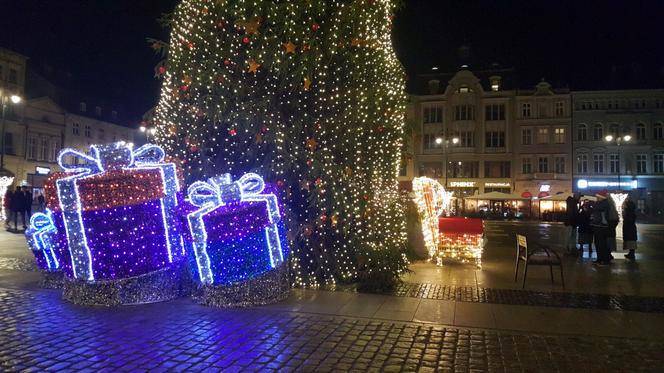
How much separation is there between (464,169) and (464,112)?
239 inches

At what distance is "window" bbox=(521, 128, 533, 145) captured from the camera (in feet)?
176

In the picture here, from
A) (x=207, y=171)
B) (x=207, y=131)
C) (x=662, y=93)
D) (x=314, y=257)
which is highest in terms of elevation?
(x=662, y=93)

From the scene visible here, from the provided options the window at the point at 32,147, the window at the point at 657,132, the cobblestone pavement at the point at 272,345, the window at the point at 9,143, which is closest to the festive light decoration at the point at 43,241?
the cobblestone pavement at the point at 272,345

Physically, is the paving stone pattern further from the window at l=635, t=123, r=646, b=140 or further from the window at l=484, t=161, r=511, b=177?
the window at l=635, t=123, r=646, b=140

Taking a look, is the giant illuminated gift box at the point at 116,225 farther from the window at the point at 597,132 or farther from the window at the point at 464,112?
the window at the point at 597,132

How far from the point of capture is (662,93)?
51.3 m

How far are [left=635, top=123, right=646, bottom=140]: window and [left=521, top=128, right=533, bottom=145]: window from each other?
10.1 meters

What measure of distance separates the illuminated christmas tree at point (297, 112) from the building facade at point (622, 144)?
4791 cm

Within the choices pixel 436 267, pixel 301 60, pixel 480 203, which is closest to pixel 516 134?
pixel 480 203

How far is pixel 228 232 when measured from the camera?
24.9 ft

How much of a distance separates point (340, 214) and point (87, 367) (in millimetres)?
5295

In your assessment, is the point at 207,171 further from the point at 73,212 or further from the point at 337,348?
the point at 337,348

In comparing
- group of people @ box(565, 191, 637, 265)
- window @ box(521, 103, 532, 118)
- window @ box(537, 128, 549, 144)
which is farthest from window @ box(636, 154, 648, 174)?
group of people @ box(565, 191, 637, 265)

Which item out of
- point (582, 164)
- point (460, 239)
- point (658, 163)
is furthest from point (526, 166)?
point (460, 239)
